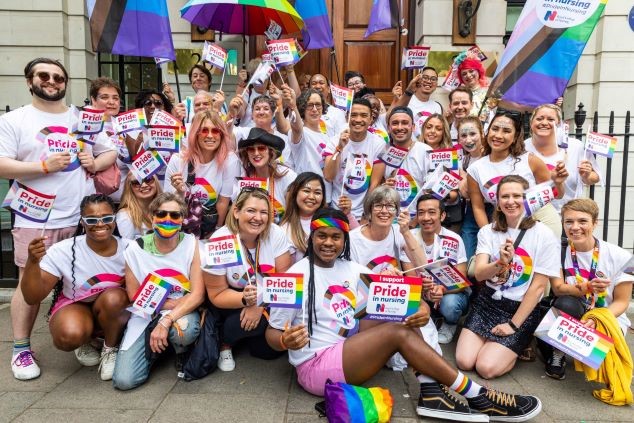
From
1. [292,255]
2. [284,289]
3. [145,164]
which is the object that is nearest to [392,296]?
[284,289]

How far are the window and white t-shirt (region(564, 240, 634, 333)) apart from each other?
7655mm

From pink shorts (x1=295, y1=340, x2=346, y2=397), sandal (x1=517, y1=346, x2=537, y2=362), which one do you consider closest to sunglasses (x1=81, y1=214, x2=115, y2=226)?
pink shorts (x1=295, y1=340, x2=346, y2=397)

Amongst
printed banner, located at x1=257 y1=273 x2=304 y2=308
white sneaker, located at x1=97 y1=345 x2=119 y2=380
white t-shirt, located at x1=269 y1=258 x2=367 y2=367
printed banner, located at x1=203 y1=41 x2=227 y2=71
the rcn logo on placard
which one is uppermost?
the rcn logo on placard

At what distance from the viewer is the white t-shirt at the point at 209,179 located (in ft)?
14.9

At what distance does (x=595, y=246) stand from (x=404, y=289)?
1829 mm

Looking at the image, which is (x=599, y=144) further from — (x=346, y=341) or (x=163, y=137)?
(x=163, y=137)

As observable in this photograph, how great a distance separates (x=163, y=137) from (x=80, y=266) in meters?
1.29

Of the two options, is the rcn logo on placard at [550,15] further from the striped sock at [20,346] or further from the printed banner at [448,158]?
the striped sock at [20,346]

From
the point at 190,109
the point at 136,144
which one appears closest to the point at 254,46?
the point at 190,109

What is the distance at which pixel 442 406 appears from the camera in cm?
310

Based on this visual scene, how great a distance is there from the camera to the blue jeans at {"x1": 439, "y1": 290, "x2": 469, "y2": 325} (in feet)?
14.6

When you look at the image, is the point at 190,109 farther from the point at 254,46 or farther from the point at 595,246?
the point at 595,246

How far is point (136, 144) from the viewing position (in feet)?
16.3

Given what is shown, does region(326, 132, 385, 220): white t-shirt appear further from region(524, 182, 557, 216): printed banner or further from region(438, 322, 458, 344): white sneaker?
region(524, 182, 557, 216): printed banner
